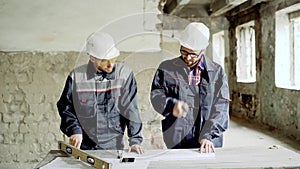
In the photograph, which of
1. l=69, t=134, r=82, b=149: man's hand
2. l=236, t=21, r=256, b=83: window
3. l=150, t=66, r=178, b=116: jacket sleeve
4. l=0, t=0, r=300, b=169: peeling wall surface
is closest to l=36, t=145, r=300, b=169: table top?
l=69, t=134, r=82, b=149: man's hand

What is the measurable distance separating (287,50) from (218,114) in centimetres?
383

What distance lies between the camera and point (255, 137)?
16.6ft

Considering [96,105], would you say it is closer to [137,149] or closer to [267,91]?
[137,149]

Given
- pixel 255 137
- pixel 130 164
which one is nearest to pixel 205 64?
pixel 130 164

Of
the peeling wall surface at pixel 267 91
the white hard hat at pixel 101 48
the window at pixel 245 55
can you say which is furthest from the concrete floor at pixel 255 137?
the white hard hat at pixel 101 48

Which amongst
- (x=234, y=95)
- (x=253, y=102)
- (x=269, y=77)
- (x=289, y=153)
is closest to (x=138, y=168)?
(x=289, y=153)

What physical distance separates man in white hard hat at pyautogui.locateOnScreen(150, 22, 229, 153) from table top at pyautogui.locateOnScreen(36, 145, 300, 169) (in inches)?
11.2

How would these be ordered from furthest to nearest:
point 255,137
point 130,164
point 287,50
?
point 287,50
point 255,137
point 130,164

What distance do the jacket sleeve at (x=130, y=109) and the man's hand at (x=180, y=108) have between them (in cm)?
23

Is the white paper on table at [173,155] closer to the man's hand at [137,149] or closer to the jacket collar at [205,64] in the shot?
the man's hand at [137,149]

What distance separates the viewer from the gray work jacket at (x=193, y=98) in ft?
7.09

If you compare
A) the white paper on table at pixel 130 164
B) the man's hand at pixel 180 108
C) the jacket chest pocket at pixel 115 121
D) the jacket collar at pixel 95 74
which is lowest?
the white paper on table at pixel 130 164

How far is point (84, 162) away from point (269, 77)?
473 cm

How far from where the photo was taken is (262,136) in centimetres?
512
